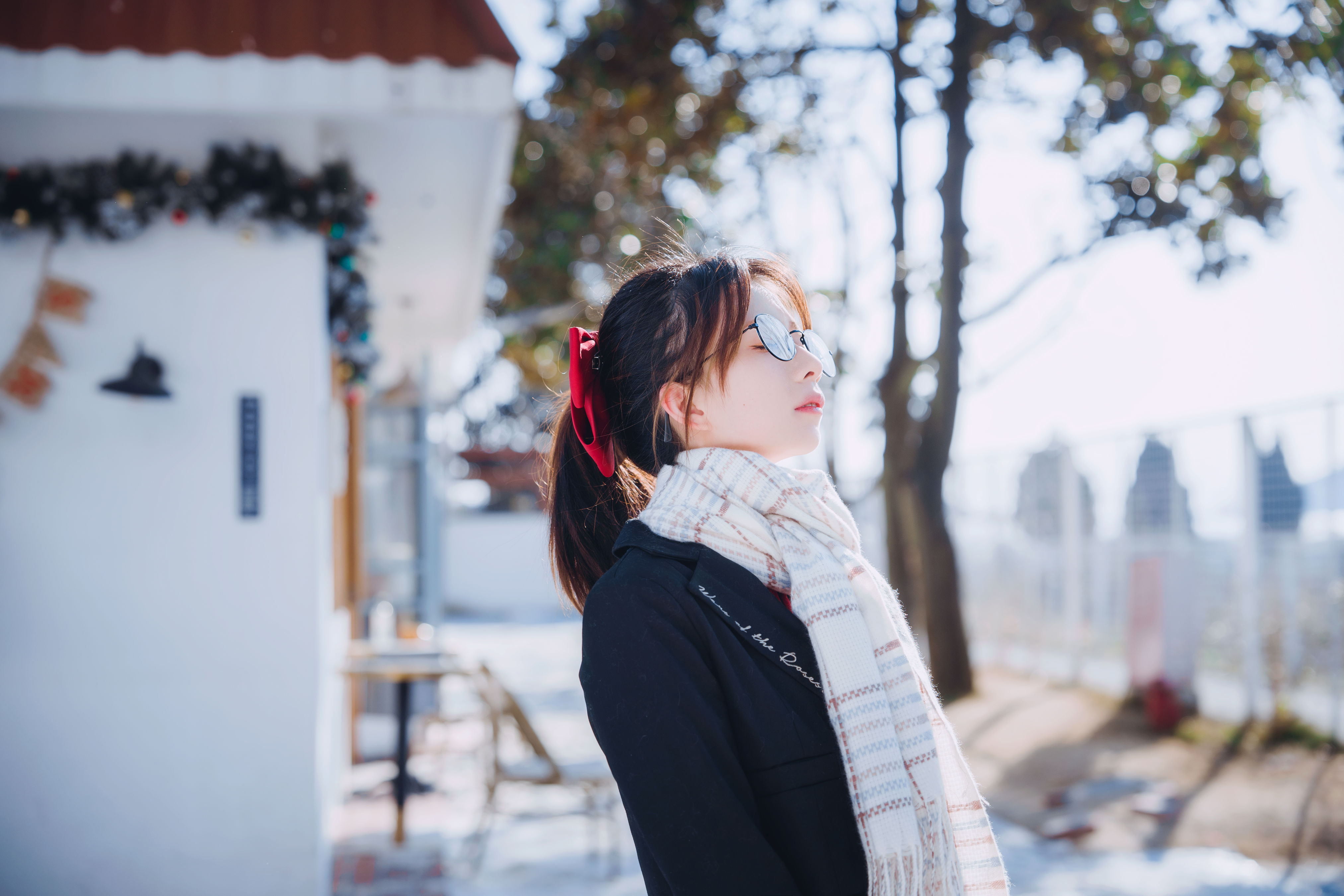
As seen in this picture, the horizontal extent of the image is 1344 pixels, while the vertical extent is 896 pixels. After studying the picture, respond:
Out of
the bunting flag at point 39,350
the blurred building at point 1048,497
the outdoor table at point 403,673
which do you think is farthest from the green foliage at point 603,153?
the blurred building at point 1048,497

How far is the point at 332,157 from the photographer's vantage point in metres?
4.23

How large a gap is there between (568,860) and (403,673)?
1142 millimetres

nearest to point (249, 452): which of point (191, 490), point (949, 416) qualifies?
point (191, 490)

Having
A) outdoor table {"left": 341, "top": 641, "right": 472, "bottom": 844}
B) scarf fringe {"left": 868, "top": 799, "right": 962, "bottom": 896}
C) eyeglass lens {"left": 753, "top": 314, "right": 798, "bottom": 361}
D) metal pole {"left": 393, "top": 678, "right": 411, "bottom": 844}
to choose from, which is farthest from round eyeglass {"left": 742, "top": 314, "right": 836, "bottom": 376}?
metal pole {"left": 393, "top": 678, "right": 411, "bottom": 844}

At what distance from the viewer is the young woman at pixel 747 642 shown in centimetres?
111

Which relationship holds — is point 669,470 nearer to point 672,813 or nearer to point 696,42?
point 672,813

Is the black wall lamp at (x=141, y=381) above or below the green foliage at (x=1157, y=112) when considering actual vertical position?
below

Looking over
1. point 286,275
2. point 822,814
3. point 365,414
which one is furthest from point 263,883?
point 365,414

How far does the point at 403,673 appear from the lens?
4711 mm

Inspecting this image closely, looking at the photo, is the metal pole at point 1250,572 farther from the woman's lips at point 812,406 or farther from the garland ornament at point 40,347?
the garland ornament at point 40,347

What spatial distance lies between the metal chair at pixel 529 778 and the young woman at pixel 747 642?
3.13m

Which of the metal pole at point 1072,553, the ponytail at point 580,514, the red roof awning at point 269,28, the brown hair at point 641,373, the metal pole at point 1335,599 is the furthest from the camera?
the metal pole at point 1072,553

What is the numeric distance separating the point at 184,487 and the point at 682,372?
292 centimetres

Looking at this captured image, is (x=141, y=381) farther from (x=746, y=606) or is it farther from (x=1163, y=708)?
(x=1163, y=708)
